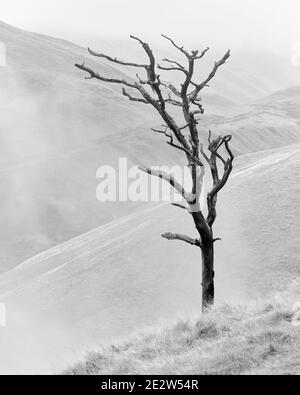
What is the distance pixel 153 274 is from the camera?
1404 inches

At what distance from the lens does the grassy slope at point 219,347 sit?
13.0 m

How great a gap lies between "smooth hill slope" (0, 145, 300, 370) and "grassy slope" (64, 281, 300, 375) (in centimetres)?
938

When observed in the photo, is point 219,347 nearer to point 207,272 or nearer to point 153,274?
point 207,272

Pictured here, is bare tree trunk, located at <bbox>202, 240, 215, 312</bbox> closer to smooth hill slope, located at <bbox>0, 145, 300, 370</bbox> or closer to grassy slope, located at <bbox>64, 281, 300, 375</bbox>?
grassy slope, located at <bbox>64, 281, 300, 375</bbox>

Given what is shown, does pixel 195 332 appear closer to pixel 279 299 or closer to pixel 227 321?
pixel 227 321

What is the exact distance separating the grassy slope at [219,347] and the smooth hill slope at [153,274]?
30.8 feet

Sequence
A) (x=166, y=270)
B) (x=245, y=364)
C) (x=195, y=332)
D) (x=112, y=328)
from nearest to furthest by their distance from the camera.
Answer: (x=245, y=364)
(x=195, y=332)
(x=112, y=328)
(x=166, y=270)

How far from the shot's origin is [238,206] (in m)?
39.8

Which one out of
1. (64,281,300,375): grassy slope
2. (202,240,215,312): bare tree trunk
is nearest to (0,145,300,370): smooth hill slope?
(202,240,215,312): bare tree trunk

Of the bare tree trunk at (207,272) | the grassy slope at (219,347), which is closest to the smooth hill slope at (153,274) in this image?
the bare tree trunk at (207,272)

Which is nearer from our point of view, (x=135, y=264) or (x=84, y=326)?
(x=84, y=326)

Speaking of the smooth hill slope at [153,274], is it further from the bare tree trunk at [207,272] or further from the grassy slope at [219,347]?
the grassy slope at [219,347]

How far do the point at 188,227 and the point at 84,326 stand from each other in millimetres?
10503
